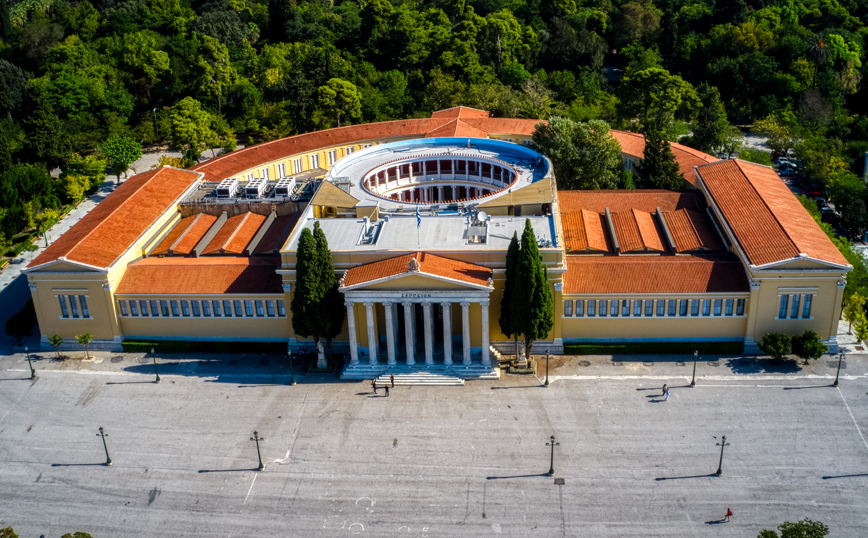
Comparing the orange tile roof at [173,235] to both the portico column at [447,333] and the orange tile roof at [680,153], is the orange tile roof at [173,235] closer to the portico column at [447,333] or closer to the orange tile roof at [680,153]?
the portico column at [447,333]

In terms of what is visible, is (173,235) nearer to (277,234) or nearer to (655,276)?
(277,234)

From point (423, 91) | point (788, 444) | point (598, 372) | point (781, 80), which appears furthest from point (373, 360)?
point (781, 80)

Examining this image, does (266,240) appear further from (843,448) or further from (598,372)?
(843,448)

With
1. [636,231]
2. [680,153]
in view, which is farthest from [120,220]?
[680,153]

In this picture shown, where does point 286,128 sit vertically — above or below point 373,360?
above

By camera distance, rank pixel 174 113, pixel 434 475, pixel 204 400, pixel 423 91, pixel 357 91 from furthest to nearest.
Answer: pixel 423 91
pixel 357 91
pixel 174 113
pixel 204 400
pixel 434 475
